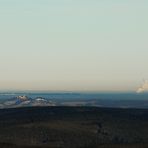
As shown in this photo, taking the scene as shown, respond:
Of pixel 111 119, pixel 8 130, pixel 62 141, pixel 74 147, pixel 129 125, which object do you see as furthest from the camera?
pixel 111 119

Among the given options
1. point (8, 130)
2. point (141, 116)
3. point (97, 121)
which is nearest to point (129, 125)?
point (97, 121)

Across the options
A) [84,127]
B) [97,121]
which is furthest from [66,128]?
[97,121]

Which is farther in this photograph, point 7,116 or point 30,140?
point 7,116

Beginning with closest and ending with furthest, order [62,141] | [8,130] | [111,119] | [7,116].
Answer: [62,141] → [8,130] → [111,119] → [7,116]

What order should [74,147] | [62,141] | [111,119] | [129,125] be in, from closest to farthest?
[74,147]
[62,141]
[129,125]
[111,119]

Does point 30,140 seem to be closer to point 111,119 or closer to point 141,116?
point 111,119

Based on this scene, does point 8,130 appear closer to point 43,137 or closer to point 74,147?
point 43,137
